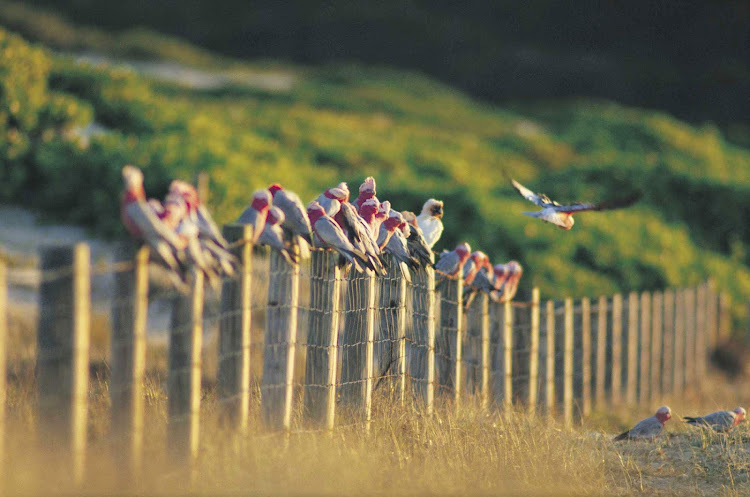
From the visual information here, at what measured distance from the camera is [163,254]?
5.63m

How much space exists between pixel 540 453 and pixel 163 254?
373 cm

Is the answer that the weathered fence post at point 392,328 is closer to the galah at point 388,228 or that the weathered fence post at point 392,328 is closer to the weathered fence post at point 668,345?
the galah at point 388,228

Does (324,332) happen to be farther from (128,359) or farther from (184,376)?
(128,359)

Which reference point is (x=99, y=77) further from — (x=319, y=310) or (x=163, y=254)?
(x=163, y=254)

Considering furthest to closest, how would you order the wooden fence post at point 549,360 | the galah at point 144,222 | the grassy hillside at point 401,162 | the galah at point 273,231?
the grassy hillside at point 401,162 → the wooden fence post at point 549,360 → the galah at point 273,231 → the galah at point 144,222

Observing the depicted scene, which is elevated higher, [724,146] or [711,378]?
[724,146]

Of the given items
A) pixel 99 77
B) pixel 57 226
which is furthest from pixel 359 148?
pixel 57 226

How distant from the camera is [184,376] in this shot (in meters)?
6.12

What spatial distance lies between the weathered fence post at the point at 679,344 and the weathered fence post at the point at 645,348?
3.22ft

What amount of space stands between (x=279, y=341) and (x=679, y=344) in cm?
1136

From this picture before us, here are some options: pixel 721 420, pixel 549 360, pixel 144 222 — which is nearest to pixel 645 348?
pixel 549 360

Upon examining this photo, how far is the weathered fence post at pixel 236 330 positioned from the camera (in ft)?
21.4

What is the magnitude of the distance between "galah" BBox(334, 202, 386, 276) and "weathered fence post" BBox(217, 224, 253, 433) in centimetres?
133

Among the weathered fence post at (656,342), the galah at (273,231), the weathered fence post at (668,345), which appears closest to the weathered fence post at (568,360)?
the weathered fence post at (656,342)
